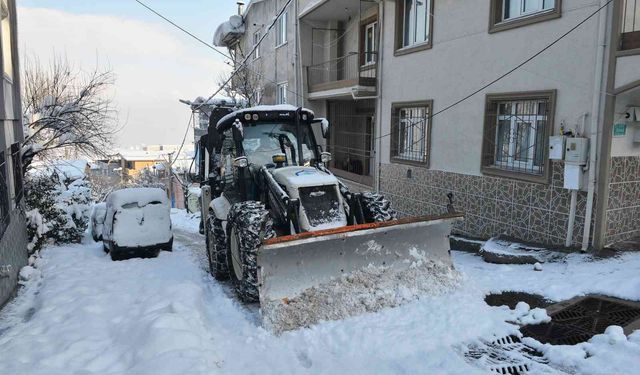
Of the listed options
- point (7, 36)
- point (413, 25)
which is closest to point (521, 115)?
point (413, 25)

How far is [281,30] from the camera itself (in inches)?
755

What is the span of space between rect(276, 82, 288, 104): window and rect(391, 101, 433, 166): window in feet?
25.8

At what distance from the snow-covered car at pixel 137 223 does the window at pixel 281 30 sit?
439 inches

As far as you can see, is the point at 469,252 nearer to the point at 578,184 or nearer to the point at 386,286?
the point at 578,184

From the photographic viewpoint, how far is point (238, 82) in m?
22.8

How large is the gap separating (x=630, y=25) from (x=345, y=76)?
9.69 meters

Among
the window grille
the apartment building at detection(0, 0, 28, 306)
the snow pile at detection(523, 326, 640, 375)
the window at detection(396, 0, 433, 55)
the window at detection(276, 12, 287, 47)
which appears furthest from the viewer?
the window at detection(276, 12, 287, 47)

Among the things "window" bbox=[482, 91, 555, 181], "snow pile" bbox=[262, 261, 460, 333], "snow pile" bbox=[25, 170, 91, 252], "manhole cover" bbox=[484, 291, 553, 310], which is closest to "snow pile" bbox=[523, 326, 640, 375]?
"manhole cover" bbox=[484, 291, 553, 310]

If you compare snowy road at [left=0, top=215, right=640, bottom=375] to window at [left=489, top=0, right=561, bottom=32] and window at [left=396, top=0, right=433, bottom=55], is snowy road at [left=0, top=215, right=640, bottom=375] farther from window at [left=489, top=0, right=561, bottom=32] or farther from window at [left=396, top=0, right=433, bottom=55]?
window at [left=396, top=0, right=433, bottom=55]

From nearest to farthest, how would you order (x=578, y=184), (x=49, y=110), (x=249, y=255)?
1. (x=249, y=255)
2. (x=578, y=184)
3. (x=49, y=110)

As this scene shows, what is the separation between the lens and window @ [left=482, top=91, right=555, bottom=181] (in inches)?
311

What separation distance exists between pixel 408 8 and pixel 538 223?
646 cm

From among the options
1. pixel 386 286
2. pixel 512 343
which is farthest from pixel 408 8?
pixel 512 343

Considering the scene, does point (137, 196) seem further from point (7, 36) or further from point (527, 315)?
point (527, 315)
